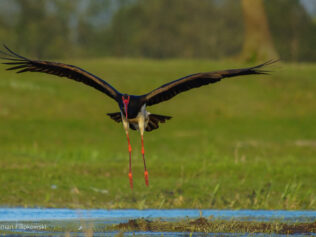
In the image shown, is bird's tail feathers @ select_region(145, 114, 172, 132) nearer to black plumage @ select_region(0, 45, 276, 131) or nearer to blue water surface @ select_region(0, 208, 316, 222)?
black plumage @ select_region(0, 45, 276, 131)

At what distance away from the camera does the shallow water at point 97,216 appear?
920 centimetres

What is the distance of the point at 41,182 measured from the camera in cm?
1355

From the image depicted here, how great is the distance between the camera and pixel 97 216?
1059 cm

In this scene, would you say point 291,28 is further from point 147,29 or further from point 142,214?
point 142,214

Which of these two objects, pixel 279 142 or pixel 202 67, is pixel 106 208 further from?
pixel 202 67

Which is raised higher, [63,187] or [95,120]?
[95,120]

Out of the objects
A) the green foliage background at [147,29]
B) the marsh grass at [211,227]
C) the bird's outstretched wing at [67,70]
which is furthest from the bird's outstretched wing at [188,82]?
the green foliage background at [147,29]

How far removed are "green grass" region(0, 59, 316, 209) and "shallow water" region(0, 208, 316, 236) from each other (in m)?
0.52

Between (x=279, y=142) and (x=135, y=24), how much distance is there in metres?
53.2

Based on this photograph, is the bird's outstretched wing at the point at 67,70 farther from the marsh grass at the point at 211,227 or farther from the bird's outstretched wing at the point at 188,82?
the marsh grass at the point at 211,227

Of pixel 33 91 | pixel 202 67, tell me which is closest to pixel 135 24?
pixel 202 67

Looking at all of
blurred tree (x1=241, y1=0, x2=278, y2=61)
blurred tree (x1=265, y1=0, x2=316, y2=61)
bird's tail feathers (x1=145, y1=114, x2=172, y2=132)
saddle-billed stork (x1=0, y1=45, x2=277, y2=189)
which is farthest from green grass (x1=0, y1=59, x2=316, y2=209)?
blurred tree (x1=265, y1=0, x2=316, y2=61)

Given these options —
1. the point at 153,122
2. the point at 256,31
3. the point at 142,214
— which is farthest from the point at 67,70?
the point at 256,31

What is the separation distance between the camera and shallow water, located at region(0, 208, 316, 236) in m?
9.20
